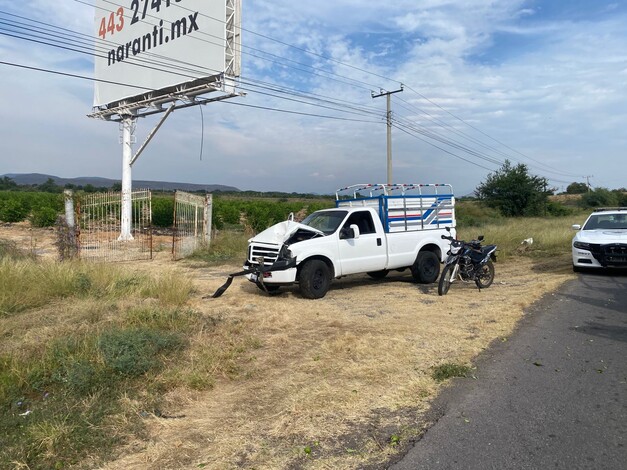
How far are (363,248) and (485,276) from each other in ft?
8.86

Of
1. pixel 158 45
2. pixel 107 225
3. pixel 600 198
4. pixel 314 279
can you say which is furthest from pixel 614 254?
pixel 600 198

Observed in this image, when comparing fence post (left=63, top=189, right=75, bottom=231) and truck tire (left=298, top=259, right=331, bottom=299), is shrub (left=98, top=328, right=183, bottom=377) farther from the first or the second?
fence post (left=63, top=189, right=75, bottom=231)

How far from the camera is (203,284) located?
38.0ft

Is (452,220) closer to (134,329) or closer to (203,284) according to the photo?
(203,284)

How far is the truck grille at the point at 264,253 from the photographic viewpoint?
9.91 m

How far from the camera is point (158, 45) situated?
22.4m

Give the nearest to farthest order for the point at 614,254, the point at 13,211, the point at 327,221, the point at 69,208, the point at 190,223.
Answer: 1. the point at 327,221
2. the point at 614,254
3. the point at 69,208
4. the point at 190,223
5. the point at 13,211

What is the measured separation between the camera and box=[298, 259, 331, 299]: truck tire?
988 centimetres

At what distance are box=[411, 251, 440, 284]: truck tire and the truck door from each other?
3.35 ft

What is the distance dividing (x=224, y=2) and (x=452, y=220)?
12883 millimetres

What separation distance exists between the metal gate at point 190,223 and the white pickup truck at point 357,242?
697 centimetres

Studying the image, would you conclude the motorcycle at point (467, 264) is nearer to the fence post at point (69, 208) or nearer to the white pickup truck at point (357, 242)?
the white pickup truck at point (357, 242)

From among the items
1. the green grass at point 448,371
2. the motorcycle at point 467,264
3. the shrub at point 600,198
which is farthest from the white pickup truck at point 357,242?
the shrub at point 600,198

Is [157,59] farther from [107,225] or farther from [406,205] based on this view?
[406,205]
